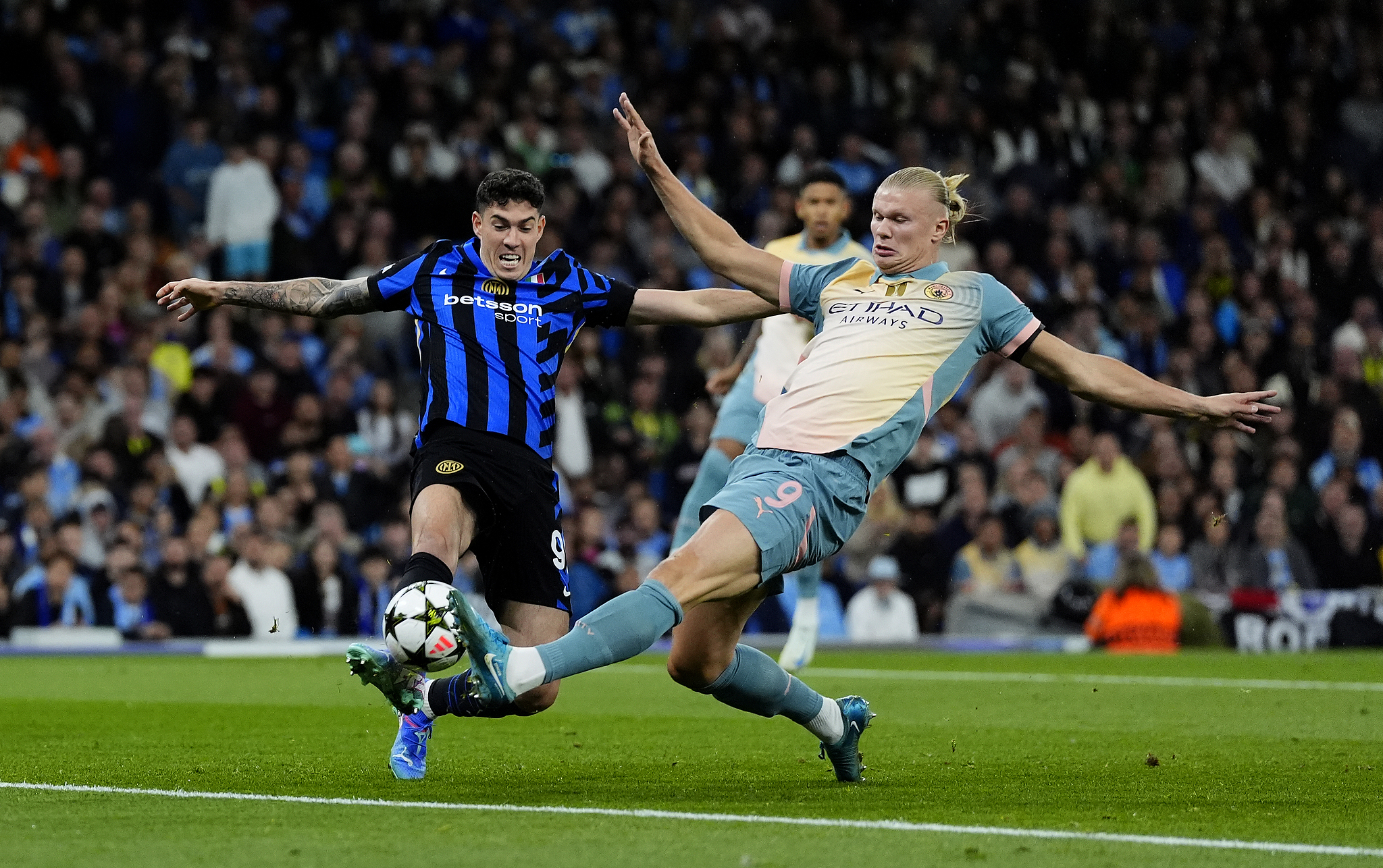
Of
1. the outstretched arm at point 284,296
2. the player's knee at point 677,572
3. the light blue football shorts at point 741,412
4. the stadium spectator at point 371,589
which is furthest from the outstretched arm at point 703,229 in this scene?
the stadium spectator at point 371,589

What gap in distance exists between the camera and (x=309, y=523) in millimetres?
15539

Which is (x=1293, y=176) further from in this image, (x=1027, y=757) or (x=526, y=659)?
(x=526, y=659)

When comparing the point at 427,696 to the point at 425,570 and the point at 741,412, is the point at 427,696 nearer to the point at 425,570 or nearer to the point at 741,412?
the point at 425,570

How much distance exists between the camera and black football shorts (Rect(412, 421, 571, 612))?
6840 millimetres

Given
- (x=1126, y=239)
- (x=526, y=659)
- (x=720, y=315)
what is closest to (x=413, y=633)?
(x=526, y=659)

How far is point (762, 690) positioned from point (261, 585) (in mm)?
8865

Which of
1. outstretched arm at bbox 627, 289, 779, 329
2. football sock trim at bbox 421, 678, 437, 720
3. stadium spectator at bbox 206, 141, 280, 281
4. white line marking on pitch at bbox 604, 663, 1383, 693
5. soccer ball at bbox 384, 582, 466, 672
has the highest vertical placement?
stadium spectator at bbox 206, 141, 280, 281

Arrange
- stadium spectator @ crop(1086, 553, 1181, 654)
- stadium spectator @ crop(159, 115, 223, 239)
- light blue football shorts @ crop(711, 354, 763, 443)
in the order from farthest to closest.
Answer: stadium spectator @ crop(159, 115, 223, 239), stadium spectator @ crop(1086, 553, 1181, 654), light blue football shorts @ crop(711, 354, 763, 443)

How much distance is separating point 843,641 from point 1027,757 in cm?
A: 768

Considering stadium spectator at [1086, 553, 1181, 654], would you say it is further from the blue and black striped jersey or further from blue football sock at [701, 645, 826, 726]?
blue football sock at [701, 645, 826, 726]

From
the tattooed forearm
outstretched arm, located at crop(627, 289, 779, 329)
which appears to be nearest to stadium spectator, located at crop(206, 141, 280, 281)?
the tattooed forearm

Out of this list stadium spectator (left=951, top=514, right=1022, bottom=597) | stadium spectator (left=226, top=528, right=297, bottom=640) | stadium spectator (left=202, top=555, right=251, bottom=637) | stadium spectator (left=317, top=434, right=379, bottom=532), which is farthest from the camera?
stadium spectator (left=951, top=514, right=1022, bottom=597)

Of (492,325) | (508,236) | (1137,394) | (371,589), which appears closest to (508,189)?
(508,236)

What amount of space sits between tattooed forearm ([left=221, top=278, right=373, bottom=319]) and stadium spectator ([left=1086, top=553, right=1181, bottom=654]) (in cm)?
952
